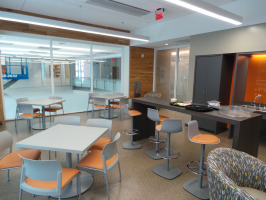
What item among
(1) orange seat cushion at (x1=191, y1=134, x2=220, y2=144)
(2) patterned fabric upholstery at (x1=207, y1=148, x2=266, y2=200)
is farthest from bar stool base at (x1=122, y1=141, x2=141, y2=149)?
(2) patterned fabric upholstery at (x1=207, y1=148, x2=266, y2=200)

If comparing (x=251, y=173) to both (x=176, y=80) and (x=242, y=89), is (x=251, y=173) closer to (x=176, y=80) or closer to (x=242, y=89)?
(x=242, y=89)

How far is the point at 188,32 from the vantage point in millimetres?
5125

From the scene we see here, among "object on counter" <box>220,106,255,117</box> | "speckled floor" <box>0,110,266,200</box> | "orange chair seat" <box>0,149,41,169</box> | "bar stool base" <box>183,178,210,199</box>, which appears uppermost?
"object on counter" <box>220,106,255,117</box>

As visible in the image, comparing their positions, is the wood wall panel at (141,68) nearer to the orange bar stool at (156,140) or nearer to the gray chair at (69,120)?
the orange bar stool at (156,140)

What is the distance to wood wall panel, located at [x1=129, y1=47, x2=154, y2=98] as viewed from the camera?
755 cm

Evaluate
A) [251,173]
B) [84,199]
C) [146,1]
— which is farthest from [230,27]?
[84,199]

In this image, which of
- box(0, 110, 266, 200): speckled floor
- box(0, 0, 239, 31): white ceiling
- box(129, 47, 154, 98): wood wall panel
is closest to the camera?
box(0, 110, 266, 200): speckled floor

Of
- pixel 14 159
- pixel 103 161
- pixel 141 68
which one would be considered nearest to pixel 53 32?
pixel 141 68

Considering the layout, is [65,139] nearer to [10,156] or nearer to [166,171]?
[10,156]

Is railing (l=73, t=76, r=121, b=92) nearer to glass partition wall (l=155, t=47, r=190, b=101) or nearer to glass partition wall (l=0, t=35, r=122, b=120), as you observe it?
glass partition wall (l=0, t=35, r=122, b=120)

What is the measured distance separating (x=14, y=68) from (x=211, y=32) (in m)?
6.22

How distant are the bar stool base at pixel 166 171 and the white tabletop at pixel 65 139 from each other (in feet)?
3.74

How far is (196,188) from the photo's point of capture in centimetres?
246

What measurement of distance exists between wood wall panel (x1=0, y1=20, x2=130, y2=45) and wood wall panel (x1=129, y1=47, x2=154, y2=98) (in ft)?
2.41
